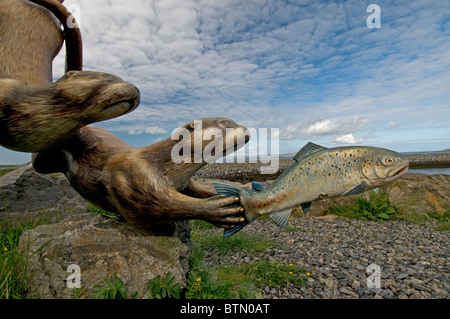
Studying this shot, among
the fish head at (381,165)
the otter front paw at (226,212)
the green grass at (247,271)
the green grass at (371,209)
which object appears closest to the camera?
the fish head at (381,165)

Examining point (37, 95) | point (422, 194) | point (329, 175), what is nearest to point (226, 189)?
point (329, 175)

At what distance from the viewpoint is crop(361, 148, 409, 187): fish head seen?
1816 mm

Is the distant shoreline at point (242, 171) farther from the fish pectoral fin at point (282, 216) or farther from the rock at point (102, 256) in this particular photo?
the fish pectoral fin at point (282, 216)

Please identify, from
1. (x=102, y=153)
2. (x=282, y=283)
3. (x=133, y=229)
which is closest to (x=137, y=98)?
(x=102, y=153)

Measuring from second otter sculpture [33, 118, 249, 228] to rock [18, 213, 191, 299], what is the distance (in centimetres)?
31

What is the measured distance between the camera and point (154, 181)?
238 cm

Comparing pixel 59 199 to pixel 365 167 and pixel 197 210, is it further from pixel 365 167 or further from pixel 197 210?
pixel 365 167

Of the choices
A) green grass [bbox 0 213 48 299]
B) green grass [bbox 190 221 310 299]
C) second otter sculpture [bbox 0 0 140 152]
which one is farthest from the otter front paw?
green grass [bbox 0 213 48 299]

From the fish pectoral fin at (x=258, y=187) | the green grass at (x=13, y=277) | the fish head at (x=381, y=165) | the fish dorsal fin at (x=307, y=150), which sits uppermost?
the fish dorsal fin at (x=307, y=150)

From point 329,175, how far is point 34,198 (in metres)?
5.53

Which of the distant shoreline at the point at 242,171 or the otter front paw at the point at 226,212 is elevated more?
the distant shoreline at the point at 242,171

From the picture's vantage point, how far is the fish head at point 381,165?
182 centimetres

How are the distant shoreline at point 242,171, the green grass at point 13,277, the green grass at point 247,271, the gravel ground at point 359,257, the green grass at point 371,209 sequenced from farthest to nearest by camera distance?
the distant shoreline at point 242,171
the green grass at point 371,209
the gravel ground at point 359,257
the green grass at point 247,271
the green grass at point 13,277

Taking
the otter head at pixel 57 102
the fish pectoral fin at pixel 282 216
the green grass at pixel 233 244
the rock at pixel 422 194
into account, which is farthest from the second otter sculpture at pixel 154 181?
the rock at pixel 422 194
